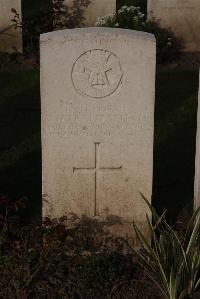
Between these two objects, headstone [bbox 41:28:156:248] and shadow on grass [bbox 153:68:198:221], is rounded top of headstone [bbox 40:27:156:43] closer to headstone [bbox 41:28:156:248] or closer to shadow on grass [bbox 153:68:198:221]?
headstone [bbox 41:28:156:248]

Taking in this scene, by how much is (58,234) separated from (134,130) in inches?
39.8

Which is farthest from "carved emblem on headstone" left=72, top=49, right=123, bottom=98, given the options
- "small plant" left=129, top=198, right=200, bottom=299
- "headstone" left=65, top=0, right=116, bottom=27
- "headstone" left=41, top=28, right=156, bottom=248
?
"headstone" left=65, top=0, right=116, bottom=27

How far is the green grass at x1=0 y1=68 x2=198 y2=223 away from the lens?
6.92 meters

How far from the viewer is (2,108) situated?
9336 millimetres

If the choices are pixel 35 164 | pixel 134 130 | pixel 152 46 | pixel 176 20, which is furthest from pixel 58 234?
pixel 176 20

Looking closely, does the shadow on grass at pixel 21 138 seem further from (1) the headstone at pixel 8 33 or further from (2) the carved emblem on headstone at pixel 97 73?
(2) the carved emblem on headstone at pixel 97 73

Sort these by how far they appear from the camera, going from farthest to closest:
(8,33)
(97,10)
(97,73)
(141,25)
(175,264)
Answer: (97,10), (8,33), (141,25), (97,73), (175,264)

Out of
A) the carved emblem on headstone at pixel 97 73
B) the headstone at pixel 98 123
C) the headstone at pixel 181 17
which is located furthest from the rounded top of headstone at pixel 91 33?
the headstone at pixel 181 17

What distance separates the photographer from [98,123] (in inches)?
220

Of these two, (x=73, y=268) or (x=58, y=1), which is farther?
(x=58, y=1)

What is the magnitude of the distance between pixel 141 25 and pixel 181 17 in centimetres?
86

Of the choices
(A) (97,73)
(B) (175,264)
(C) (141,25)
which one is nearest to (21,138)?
(A) (97,73)

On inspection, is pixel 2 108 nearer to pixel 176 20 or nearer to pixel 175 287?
pixel 176 20

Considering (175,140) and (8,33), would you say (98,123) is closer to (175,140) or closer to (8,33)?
(175,140)
